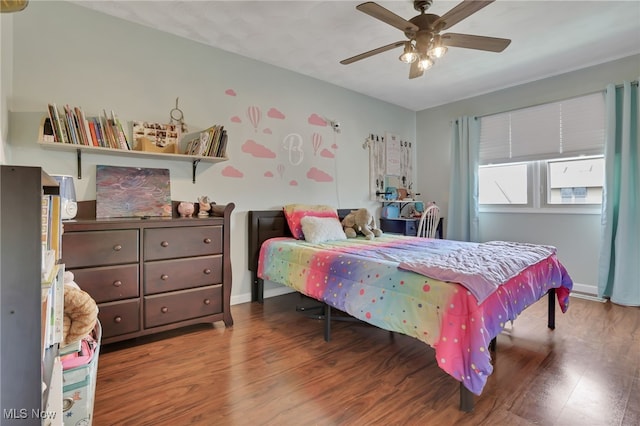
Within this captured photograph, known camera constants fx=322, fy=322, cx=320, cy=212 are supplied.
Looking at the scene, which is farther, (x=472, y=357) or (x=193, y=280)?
(x=193, y=280)

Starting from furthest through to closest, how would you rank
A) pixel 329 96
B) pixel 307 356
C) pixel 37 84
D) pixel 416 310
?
1. pixel 329 96
2. pixel 37 84
3. pixel 307 356
4. pixel 416 310

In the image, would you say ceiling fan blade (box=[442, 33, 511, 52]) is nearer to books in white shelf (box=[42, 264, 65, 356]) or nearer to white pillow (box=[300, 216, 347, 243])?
white pillow (box=[300, 216, 347, 243])

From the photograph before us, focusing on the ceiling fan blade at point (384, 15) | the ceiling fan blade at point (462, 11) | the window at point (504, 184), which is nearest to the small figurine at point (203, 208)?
the ceiling fan blade at point (384, 15)

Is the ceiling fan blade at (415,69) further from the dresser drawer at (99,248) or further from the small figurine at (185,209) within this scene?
the dresser drawer at (99,248)

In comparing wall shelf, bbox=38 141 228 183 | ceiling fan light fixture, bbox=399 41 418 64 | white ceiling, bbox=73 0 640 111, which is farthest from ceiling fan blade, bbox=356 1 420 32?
wall shelf, bbox=38 141 228 183

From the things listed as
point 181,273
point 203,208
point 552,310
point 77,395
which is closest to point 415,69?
point 203,208

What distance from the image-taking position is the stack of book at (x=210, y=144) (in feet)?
8.57

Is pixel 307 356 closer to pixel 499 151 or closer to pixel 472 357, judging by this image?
pixel 472 357

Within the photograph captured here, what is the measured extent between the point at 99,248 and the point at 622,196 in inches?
172

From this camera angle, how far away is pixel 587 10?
7.76 feet

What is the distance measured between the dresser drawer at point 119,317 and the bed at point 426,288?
3.53 feet

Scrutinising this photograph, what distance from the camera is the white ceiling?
2.32 m

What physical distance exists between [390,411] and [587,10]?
304cm

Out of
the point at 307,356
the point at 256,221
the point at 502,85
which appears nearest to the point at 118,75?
the point at 256,221
